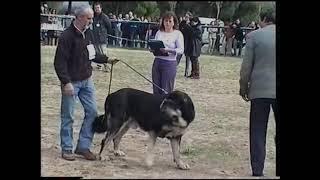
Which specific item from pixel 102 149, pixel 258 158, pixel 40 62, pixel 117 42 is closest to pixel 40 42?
pixel 40 62

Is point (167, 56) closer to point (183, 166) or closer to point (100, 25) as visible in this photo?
point (100, 25)

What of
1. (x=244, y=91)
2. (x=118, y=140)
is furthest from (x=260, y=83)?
(x=118, y=140)

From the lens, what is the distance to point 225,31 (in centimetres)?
565

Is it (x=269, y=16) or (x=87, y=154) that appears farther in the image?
(x=87, y=154)

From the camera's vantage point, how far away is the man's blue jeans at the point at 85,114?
631 centimetres

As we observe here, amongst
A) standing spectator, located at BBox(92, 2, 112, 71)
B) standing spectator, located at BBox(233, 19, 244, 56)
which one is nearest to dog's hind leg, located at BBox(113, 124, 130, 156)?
standing spectator, located at BBox(92, 2, 112, 71)

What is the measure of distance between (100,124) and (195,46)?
1054 mm

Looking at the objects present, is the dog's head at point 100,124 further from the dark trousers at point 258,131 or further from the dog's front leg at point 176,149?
the dark trousers at point 258,131

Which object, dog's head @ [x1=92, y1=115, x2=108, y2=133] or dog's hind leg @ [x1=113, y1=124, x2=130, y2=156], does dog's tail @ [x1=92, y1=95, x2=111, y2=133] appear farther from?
dog's hind leg @ [x1=113, y1=124, x2=130, y2=156]

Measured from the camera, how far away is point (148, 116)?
6.07m

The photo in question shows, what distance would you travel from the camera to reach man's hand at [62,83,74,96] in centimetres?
614
